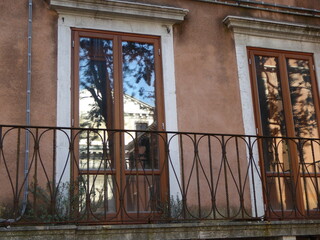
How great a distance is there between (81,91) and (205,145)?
1.83 m

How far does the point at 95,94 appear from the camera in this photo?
6926 millimetres

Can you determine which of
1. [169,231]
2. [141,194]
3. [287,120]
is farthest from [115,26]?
[169,231]

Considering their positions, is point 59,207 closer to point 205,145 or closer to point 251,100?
point 205,145

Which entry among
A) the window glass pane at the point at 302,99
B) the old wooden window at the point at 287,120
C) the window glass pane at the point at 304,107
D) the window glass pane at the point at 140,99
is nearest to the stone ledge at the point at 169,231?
the old wooden window at the point at 287,120

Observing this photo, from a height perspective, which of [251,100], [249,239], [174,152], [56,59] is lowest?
[249,239]

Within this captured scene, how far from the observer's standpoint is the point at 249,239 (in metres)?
6.74

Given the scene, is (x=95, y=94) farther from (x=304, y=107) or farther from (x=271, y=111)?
(x=304, y=107)

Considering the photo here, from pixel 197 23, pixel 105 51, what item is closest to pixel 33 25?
pixel 105 51

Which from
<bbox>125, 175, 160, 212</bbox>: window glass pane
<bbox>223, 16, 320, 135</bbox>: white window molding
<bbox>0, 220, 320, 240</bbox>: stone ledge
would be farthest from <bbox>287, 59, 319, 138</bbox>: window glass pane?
<bbox>125, 175, 160, 212</bbox>: window glass pane

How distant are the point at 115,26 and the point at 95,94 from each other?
1020mm

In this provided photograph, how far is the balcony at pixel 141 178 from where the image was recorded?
6.02 metres

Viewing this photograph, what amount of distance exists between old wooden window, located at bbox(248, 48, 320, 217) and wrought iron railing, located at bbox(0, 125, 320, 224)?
0.07 feet

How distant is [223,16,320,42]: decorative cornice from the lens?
7762 millimetres

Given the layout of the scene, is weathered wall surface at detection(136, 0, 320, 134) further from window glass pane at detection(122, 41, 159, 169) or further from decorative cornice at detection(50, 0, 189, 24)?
window glass pane at detection(122, 41, 159, 169)
